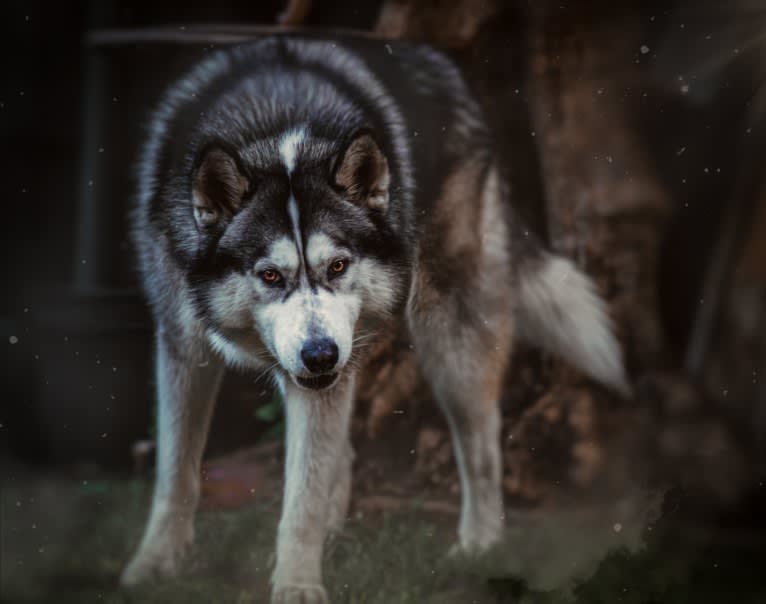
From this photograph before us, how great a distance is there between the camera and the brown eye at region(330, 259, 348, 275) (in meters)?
2.96

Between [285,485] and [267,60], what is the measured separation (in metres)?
1.60

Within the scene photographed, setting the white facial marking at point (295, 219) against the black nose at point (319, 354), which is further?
the white facial marking at point (295, 219)

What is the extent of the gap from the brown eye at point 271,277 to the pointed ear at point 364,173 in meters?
0.43

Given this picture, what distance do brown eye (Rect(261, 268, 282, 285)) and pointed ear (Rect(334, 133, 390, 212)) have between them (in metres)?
0.43

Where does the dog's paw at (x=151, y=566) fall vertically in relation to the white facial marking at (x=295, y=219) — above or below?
below

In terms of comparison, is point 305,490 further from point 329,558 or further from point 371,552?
point 371,552

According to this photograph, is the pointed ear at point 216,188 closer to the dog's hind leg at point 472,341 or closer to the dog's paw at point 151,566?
the dog's hind leg at point 472,341

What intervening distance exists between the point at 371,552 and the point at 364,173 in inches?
58.1

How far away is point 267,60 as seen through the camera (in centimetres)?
329

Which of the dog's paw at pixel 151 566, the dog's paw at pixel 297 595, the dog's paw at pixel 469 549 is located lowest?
the dog's paw at pixel 469 549

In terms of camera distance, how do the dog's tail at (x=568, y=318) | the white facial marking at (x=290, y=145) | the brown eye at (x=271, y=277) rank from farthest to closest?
the dog's tail at (x=568, y=318) → the white facial marking at (x=290, y=145) → the brown eye at (x=271, y=277)

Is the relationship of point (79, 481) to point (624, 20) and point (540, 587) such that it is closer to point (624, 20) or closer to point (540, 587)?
point (540, 587)

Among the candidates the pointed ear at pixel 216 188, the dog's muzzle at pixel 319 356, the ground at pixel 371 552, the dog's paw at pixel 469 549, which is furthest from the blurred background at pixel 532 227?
the dog's muzzle at pixel 319 356

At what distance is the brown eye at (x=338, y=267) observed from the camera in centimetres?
296
